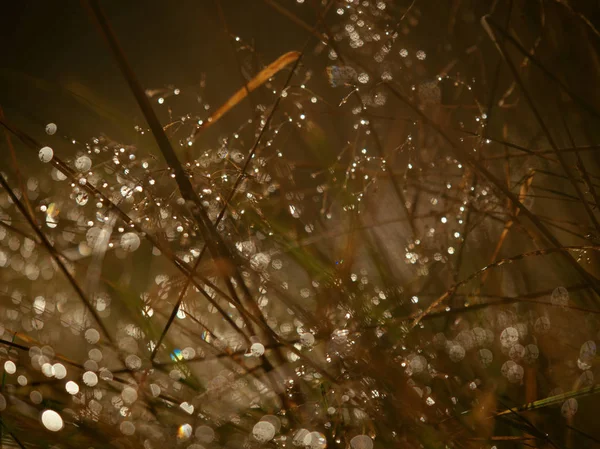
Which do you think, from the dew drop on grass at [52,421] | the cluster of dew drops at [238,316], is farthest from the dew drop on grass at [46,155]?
the dew drop on grass at [52,421]

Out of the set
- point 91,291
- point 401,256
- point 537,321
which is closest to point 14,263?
point 91,291

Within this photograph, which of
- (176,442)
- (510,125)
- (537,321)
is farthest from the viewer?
(510,125)

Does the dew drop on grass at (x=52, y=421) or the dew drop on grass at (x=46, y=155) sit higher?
the dew drop on grass at (x=46, y=155)

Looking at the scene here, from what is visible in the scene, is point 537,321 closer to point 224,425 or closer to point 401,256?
point 401,256

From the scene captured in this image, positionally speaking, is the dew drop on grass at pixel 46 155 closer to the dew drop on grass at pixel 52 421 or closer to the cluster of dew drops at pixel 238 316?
the cluster of dew drops at pixel 238 316

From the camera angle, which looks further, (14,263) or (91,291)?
(14,263)

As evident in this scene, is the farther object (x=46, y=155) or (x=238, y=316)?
(x=238, y=316)

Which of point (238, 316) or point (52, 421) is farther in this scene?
point (238, 316)

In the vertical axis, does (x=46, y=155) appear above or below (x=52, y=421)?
above
